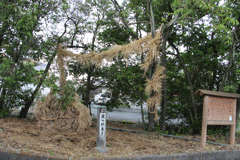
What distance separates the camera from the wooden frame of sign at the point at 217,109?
20.3 feet

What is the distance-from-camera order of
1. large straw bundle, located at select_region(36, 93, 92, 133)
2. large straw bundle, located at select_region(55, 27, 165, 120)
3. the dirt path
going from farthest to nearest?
1. large straw bundle, located at select_region(36, 93, 92, 133)
2. large straw bundle, located at select_region(55, 27, 165, 120)
3. the dirt path

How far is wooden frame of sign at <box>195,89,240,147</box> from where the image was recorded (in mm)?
6179

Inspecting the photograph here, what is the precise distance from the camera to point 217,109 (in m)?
6.46

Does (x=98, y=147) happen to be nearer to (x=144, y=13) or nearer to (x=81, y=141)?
(x=81, y=141)

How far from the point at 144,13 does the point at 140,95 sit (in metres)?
4.04

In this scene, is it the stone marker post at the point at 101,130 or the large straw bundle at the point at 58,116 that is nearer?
the stone marker post at the point at 101,130

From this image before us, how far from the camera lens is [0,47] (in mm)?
8164

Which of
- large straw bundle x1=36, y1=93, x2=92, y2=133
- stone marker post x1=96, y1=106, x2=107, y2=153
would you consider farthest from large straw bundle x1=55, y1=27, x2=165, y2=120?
large straw bundle x1=36, y1=93, x2=92, y2=133

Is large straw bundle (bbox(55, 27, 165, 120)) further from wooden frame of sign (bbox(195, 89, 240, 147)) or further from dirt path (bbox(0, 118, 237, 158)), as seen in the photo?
wooden frame of sign (bbox(195, 89, 240, 147))

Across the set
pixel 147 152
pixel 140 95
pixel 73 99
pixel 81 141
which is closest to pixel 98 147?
pixel 81 141

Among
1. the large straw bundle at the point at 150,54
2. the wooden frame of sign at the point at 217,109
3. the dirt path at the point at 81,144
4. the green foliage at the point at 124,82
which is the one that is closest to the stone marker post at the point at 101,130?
the dirt path at the point at 81,144

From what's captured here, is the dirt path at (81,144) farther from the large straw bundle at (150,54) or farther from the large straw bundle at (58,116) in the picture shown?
the large straw bundle at (150,54)

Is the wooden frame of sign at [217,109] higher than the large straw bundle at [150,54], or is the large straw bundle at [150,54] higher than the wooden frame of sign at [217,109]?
the large straw bundle at [150,54]

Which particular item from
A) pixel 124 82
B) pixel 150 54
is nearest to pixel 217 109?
pixel 150 54
